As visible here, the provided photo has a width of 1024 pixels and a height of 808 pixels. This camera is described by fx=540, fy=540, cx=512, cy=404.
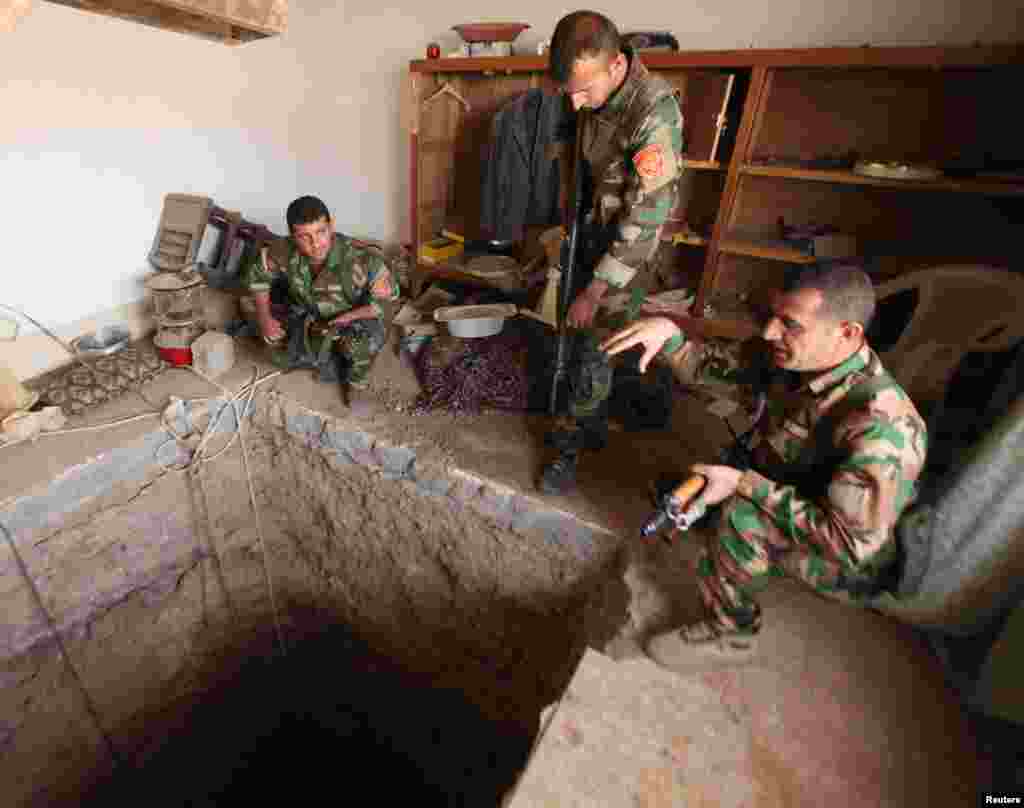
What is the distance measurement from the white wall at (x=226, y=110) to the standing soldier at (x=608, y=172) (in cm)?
140

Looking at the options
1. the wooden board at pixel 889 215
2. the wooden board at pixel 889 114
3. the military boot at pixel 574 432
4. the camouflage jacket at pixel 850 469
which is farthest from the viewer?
the wooden board at pixel 889 215

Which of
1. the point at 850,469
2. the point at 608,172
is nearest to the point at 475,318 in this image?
the point at 608,172

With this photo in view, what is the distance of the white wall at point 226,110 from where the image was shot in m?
2.38

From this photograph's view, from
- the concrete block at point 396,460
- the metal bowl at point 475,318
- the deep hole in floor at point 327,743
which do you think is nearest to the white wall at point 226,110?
the metal bowl at point 475,318

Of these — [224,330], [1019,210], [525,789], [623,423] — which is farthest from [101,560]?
[1019,210]

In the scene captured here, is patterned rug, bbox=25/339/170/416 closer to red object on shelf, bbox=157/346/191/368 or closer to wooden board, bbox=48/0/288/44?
red object on shelf, bbox=157/346/191/368

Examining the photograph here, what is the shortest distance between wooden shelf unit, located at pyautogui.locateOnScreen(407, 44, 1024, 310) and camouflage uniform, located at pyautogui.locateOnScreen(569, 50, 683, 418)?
0.94 metres

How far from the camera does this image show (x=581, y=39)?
1538 millimetres

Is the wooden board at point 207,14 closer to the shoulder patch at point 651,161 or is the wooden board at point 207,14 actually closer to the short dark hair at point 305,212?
the short dark hair at point 305,212

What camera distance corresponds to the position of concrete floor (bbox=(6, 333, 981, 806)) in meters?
1.15

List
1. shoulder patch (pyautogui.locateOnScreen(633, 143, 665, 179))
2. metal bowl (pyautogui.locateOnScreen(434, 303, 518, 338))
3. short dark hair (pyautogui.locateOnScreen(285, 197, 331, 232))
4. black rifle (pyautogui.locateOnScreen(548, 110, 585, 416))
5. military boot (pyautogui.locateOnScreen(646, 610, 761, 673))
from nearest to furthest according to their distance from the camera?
military boot (pyautogui.locateOnScreen(646, 610, 761, 673)) < shoulder patch (pyautogui.locateOnScreen(633, 143, 665, 179)) < black rifle (pyautogui.locateOnScreen(548, 110, 585, 416)) < short dark hair (pyautogui.locateOnScreen(285, 197, 331, 232)) < metal bowl (pyautogui.locateOnScreen(434, 303, 518, 338))

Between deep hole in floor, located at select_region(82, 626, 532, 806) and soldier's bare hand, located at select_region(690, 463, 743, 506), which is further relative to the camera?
deep hole in floor, located at select_region(82, 626, 532, 806)

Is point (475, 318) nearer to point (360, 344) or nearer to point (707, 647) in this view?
point (360, 344)

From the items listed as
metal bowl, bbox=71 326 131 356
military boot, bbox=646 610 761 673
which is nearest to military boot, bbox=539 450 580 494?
military boot, bbox=646 610 761 673
